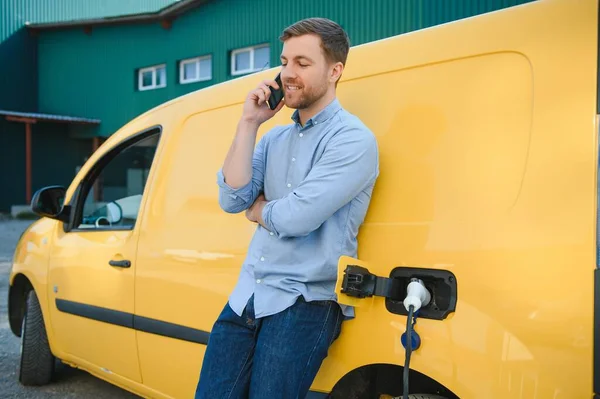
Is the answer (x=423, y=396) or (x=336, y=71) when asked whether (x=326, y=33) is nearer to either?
(x=336, y=71)

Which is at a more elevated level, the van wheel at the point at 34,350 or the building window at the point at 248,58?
the building window at the point at 248,58

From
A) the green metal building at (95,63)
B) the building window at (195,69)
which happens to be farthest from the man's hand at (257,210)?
the building window at (195,69)

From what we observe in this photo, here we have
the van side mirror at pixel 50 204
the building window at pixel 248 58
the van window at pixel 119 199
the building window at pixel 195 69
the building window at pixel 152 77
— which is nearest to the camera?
the van window at pixel 119 199

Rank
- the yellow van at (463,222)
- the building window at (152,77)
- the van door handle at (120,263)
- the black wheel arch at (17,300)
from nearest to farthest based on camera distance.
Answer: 1. the yellow van at (463,222)
2. the van door handle at (120,263)
3. the black wheel arch at (17,300)
4. the building window at (152,77)

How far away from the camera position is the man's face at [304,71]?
1.86 m

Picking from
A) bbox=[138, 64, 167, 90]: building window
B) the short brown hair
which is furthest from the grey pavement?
bbox=[138, 64, 167, 90]: building window

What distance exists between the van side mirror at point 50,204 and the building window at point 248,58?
13.1 m

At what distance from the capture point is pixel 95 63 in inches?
824

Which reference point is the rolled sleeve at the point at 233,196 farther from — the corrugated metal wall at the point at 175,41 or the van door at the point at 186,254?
the corrugated metal wall at the point at 175,41

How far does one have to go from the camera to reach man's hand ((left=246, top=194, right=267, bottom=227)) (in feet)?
6.35

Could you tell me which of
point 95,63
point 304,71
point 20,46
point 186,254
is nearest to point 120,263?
point 186,254

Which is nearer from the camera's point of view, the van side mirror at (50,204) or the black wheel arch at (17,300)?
the van side mirror at (50,204)

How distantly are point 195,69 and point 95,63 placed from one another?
4771 mm

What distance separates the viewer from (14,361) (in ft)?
14.7
